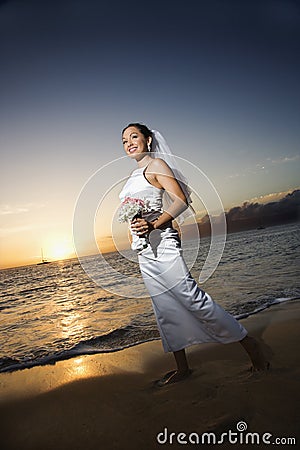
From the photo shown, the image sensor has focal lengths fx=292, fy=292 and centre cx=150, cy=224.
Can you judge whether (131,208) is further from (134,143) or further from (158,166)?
(134,143)

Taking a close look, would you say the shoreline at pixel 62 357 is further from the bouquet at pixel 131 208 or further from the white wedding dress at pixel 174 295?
the bouquet at pixel 131 208

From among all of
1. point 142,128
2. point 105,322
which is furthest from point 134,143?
point 105,322

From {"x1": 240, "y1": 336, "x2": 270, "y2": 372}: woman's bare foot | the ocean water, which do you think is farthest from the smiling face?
{"x1": 240, "y1": 336, "x2": 270, "y2": 372}: woman's bare foot

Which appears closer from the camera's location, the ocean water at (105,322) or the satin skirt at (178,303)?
the satin skirt at (178,303)

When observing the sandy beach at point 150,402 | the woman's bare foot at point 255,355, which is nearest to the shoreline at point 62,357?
the sandy beach at point 150,402

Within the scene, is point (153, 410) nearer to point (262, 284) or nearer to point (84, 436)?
point (84, 436)

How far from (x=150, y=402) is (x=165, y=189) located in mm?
1794

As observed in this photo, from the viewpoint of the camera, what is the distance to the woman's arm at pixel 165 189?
2512 mm

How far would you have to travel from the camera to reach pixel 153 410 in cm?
223

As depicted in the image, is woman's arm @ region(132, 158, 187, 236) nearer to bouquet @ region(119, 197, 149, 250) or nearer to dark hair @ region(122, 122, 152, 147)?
bouquet @ region(119, 197, 149, 250)

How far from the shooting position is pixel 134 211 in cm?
251

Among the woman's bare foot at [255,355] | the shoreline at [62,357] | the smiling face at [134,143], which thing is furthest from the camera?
the shoreline at [62,357]

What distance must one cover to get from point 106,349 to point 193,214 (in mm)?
2380

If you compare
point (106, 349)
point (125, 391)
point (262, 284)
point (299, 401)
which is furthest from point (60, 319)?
point (299, 401)
